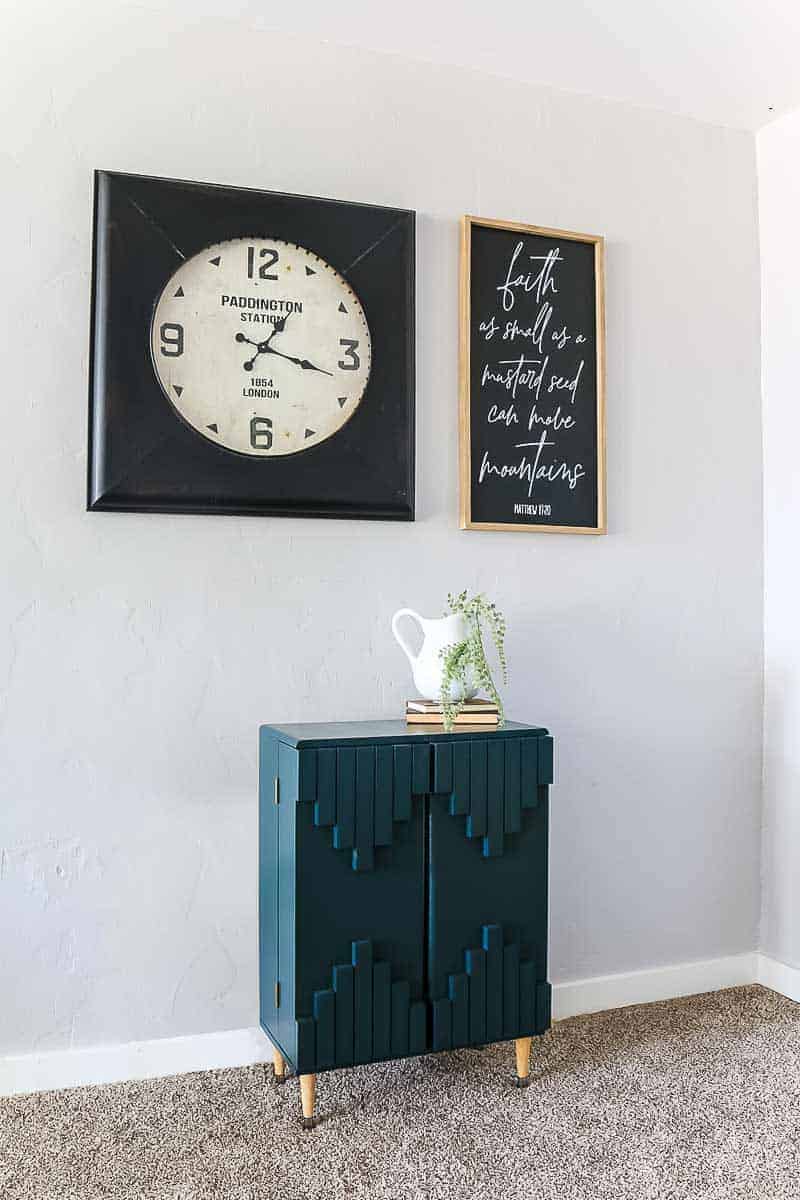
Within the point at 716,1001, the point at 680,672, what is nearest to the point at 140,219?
the point at 680,672

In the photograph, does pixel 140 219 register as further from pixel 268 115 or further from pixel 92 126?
pixel 268 115

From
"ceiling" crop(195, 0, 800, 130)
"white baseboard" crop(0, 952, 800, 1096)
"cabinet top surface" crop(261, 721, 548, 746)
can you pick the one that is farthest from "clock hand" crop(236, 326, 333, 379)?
"white baseboard" crop(0, 952, 800, 1096)

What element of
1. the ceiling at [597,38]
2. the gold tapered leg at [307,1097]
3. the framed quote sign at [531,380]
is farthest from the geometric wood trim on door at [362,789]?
the ceiling at [597,38]

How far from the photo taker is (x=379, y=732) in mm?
2016

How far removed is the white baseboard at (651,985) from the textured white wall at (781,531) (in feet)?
0.37

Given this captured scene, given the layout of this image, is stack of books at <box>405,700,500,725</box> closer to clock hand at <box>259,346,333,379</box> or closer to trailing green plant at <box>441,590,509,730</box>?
trailing green plant at <box>441,590,509,730</box>

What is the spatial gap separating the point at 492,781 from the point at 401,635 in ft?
1.57

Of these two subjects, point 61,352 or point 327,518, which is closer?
point 61,352

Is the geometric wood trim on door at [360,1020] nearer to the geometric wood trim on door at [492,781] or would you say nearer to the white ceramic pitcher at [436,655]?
the geometric wood trim on door at [492,781]

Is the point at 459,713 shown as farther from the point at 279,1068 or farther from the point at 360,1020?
the point at 279,1068

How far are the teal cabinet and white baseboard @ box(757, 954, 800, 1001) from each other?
0.87 meters

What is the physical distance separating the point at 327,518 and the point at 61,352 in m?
0.66

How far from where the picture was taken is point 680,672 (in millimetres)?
2648

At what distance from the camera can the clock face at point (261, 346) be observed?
2170 millimetres
